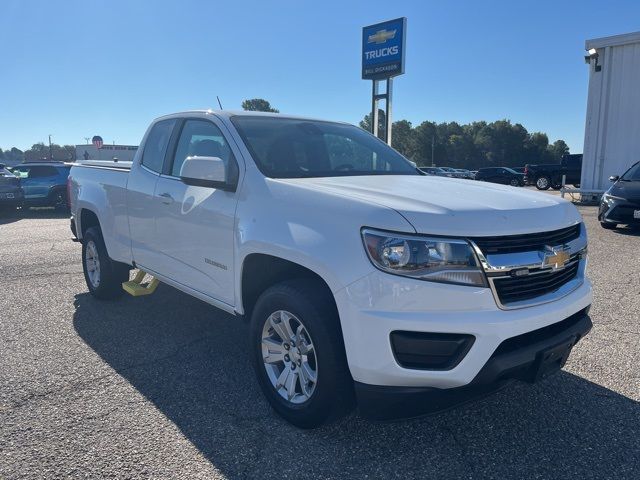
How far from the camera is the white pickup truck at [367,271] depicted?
7.73 feet

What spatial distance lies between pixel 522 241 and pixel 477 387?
751 mm

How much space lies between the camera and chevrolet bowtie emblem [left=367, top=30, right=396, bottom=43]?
19.1m

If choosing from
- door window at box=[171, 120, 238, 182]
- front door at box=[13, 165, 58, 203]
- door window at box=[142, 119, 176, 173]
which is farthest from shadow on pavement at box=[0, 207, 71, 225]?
door window at box=[171, 120, 238, 182]

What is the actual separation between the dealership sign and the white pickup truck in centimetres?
1626

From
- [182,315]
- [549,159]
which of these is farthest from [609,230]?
[549,159]

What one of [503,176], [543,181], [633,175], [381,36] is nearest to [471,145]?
[503,176]

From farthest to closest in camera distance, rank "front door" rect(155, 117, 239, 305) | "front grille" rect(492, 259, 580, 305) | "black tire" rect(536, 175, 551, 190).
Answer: "black tire" rect(536, 175, 551, 190), "front door" rect(155, 117, 239, 305), "front grille" rect(492, 259, 580, 305)

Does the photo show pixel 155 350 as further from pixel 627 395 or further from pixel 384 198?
pixel 627 395

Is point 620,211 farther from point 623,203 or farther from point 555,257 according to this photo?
point 555,257

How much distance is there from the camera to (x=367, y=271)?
2379 mm

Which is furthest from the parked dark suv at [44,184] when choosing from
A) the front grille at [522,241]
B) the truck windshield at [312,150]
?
the front grille at [522,241]

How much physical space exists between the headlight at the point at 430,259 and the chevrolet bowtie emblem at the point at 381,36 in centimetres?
1840

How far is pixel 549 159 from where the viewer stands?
100m

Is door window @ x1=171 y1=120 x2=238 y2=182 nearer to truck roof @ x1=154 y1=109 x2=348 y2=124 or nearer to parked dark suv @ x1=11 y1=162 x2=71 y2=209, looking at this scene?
truck roof @ x1=154 y1=109 x2=348 y2=124
